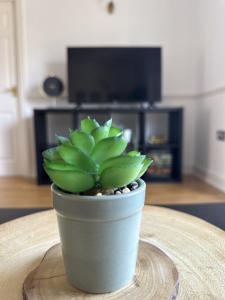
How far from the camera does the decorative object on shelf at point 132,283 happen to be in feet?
1.20

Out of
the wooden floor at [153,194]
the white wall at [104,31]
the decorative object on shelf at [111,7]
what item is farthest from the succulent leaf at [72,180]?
the decorative object on shelf at [111,7]

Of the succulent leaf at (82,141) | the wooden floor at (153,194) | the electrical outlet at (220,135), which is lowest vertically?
the wooden floor at (153,194)

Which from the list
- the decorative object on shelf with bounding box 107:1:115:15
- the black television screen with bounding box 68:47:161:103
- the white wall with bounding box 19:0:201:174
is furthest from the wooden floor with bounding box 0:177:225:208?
the decorative object on shelf with bounding box 107:1:115:15

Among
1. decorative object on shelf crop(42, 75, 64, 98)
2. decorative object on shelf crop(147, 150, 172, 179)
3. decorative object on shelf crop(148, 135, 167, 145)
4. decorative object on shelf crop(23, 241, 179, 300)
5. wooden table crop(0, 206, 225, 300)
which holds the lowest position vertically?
decorative object on shelf crop(147, 150, 172, 179)

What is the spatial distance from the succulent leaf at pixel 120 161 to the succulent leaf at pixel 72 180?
23mm

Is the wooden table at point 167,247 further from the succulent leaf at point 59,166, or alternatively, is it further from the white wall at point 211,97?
the white wall at point 211,97

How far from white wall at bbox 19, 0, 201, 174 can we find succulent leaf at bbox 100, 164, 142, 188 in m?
2.65

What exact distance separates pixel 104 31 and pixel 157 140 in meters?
1.26

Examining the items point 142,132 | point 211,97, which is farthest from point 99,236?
point 211,97

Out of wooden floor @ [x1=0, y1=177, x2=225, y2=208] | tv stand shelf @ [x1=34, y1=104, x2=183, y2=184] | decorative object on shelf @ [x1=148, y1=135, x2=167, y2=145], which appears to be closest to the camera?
wooden floor @ [x1=0, y1=177, x2=225, y2=208]

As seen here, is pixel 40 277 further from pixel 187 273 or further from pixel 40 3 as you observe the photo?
pixel 40 3

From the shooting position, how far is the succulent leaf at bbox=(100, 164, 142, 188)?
1.16 feet

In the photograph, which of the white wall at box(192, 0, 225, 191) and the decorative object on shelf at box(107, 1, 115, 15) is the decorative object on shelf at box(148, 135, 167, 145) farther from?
the decorative object on shelf at box(107, 1, 115, 15)

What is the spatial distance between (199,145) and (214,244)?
8.22 feet
